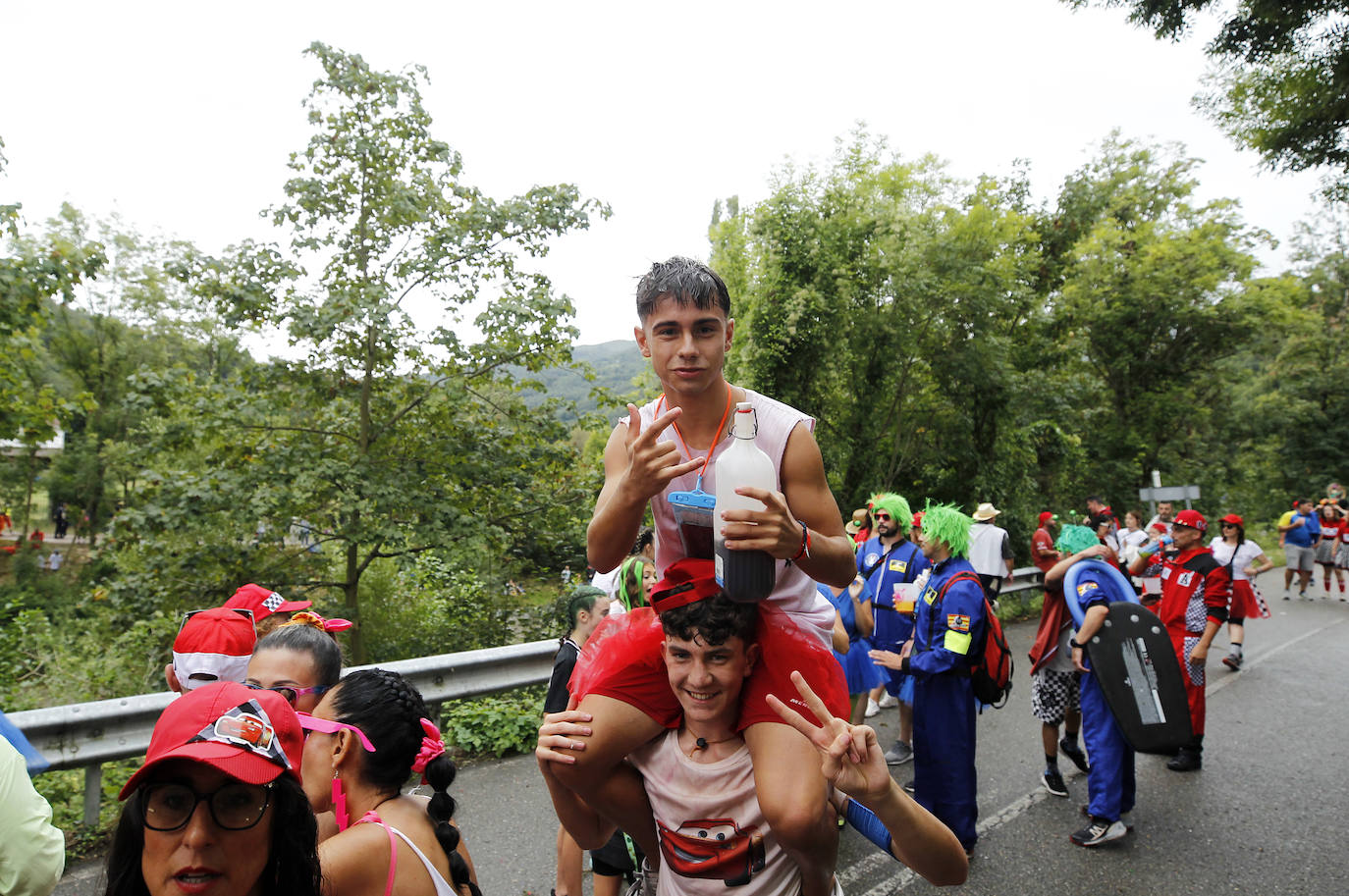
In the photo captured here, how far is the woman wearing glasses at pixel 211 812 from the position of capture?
4.66 feet

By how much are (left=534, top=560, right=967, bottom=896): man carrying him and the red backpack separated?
8.77 ft

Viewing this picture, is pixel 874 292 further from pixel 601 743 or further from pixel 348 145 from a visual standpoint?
pixel 601 743

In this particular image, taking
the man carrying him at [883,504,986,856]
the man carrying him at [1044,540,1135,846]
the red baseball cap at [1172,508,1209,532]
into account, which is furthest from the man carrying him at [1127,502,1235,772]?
the man carrying him at [883,504,986,856]

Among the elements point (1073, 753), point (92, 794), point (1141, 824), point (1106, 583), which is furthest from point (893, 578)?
point (92, 794)

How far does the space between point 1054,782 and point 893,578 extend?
1.81m

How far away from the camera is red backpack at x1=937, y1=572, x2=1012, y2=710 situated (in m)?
4.27

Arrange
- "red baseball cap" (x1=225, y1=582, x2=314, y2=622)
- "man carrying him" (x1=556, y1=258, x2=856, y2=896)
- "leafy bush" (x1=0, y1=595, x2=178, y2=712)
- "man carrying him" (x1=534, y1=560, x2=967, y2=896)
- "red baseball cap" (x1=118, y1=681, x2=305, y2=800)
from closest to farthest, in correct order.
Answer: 1. "red baseball cap" (x1=118, y1=681, x2=305, y2=800)
2. "man carrying him" (x1=556, y1=258, x2=856, y2=896)
3. "man carrying him" (x1=534, y1=560, x2=967, y2=896)
4. "red baseball cap" (x1=225, y1=582, x2=314, y2=622)
5. "leafy bush" (x1=0, y1=595, x2=178, y2=712)

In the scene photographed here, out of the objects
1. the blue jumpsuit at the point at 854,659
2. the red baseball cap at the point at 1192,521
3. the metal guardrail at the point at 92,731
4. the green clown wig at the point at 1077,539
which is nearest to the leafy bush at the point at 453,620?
the metal guardrail at the point at 92,731

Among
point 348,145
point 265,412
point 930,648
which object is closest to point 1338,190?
point 930,648

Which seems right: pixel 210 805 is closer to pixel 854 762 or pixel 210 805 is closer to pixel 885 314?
pixel 854 762

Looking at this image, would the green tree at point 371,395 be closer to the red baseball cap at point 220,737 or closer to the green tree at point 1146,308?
the red baseball cap at point 220,737

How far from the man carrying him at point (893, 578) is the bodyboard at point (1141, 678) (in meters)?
1.44

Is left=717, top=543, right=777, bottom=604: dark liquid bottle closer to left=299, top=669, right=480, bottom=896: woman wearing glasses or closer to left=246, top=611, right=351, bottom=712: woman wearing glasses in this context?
left=299, top=669, right=480, bottom=896: woman wearing glasses

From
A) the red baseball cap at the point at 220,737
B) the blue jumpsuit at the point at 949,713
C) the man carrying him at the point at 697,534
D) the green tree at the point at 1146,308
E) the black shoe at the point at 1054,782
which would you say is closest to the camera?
the red baseball cap at the point at 220,737
